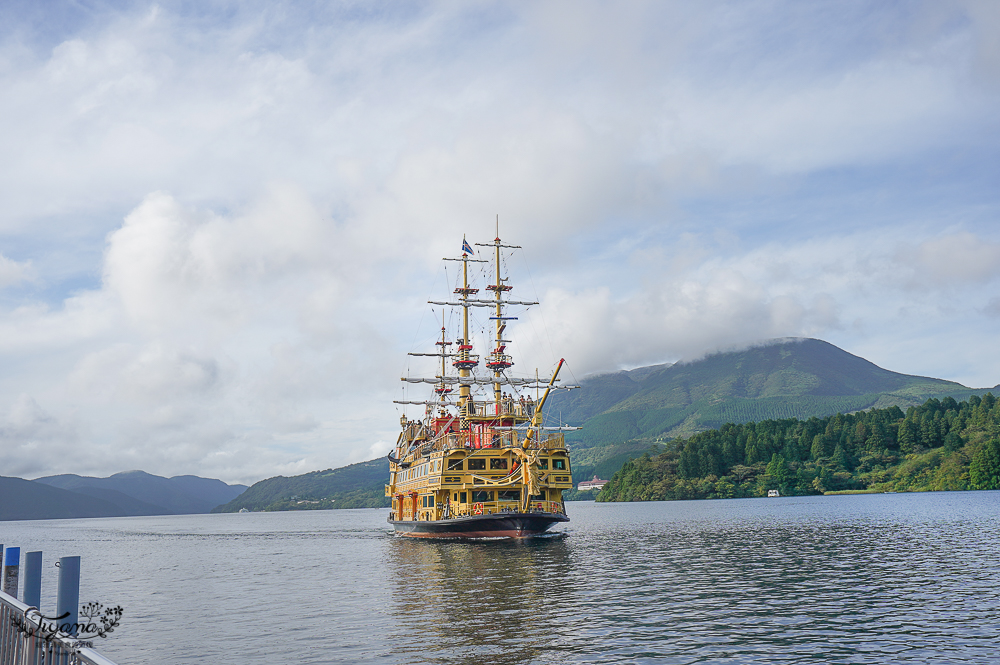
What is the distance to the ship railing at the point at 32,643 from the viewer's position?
9.41 meters

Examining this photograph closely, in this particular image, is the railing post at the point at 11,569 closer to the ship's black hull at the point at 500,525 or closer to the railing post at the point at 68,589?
the railing post at the point at 68,589

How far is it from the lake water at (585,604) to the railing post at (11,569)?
8630mm

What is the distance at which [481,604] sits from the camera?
3325cm

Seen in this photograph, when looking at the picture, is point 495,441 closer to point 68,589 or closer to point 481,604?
point 481,604

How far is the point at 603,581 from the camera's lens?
4031 cm

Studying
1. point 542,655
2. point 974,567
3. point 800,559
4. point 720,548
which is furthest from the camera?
point 720,548

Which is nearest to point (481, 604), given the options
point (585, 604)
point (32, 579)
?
point (585, 604)

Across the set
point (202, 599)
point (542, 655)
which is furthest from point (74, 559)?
point (202, 599)

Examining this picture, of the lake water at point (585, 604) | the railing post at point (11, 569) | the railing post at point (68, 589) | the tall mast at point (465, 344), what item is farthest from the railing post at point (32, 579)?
the tall mast at point (465, 344)

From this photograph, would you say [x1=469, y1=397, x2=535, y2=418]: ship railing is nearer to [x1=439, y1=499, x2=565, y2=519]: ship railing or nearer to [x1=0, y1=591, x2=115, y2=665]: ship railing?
[x1=439, y1=499, x2=565, y2=519]: ship railing

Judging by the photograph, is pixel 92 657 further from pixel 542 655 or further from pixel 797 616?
pixel 797 616

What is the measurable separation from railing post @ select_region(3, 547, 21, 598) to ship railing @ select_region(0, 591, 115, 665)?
229 inches

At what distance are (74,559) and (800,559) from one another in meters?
44.9

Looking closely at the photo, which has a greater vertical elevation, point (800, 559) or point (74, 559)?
point (74, 559)
